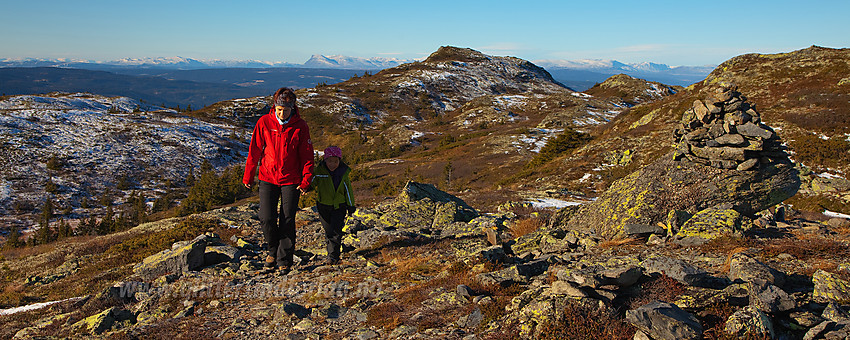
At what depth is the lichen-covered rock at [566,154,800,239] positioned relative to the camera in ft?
36.4

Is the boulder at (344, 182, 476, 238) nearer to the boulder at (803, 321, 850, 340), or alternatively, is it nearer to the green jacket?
the green jacket

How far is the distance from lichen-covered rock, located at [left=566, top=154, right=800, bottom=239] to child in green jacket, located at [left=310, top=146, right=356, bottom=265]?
275 inches

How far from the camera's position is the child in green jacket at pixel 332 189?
9844 mm

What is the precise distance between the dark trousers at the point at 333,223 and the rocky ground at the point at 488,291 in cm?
47

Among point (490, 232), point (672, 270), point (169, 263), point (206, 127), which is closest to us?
point (672, 270)

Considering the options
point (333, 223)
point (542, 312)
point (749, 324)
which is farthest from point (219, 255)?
point (749, 324)

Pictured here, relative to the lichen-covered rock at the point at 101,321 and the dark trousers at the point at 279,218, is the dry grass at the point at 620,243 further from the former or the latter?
the lichen-covered rock at the point at 101,321

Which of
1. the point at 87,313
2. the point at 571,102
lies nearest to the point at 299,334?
the point at 87,313

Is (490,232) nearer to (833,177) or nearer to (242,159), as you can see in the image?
(833,177)

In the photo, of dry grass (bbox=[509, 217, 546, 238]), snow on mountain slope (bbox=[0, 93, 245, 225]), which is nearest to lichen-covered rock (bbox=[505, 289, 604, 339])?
dry grass (bbox=[509, 217, 546, 238])

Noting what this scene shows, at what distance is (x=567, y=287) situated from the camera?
564 centimetres

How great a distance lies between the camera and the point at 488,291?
7059 millimetres

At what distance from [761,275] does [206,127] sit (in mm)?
96233

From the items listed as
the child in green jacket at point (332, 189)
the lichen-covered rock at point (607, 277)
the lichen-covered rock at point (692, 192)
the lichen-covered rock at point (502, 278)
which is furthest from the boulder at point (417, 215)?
the lichen-covered rock at point (607, 277)
